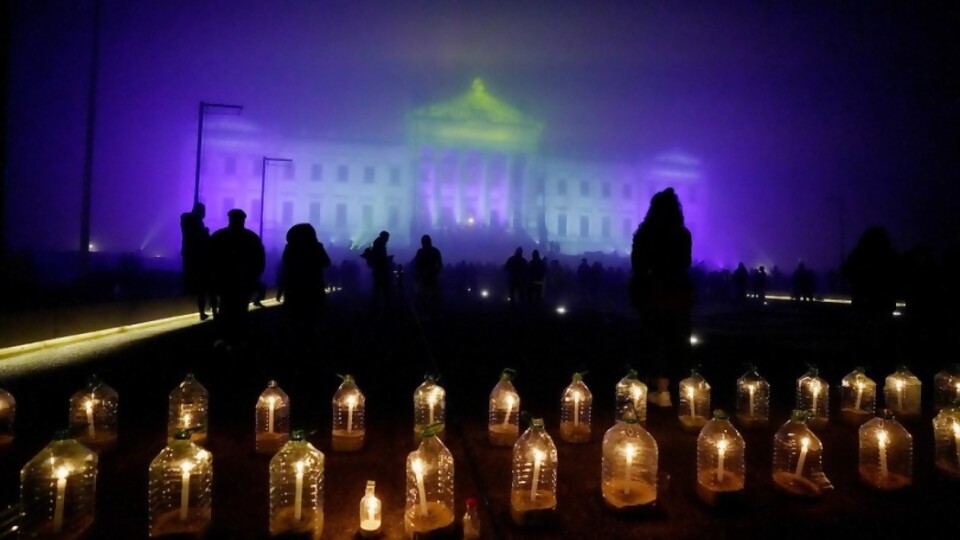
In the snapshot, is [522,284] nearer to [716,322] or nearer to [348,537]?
[716,322]

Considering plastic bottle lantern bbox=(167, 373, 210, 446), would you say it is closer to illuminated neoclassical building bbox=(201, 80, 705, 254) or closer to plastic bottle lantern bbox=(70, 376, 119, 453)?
plastic bottle lantern bbox=(70, 376, 119, 453)

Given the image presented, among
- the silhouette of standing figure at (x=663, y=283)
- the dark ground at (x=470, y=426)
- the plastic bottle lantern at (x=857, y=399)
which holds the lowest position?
the dark ground at (x=470, y=426)

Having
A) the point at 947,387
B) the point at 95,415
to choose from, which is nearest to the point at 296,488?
the point at 95,415

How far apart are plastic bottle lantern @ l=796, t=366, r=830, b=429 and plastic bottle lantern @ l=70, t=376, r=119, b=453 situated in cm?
571

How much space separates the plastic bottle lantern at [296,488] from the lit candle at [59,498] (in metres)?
1.01

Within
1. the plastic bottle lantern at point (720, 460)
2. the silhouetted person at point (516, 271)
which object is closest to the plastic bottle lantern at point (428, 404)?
the plastic bottle lantern at point (720, 460)

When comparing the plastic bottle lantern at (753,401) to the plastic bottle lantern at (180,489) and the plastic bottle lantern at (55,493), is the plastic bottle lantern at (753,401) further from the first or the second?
the plastic bottle lantern at (55,493)

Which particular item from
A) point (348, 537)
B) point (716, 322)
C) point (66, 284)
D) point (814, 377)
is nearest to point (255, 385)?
point (348, 537)

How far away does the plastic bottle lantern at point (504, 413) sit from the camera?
4.33 meters

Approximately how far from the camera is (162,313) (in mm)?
13570

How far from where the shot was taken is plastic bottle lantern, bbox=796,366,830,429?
469 cm

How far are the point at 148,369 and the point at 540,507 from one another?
645 centimetres

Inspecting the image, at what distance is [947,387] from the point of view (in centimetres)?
523

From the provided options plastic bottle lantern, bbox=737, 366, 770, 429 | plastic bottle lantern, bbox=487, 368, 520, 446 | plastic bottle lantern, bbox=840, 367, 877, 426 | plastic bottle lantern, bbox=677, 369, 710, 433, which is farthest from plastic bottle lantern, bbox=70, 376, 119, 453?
plastic bottle lantern, bbox=840, 367, 877, 426
